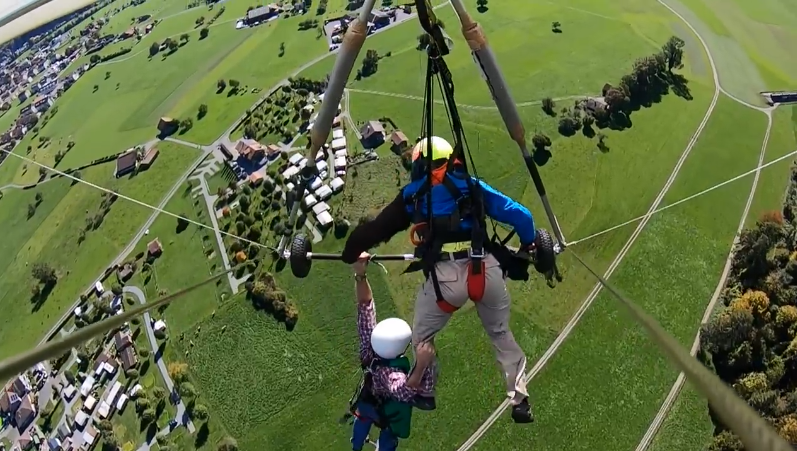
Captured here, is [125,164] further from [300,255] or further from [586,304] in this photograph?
[300,255]

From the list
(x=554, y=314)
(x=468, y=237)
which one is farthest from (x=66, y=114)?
(x=468, y=237)

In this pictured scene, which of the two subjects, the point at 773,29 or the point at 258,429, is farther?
the point at 773,29

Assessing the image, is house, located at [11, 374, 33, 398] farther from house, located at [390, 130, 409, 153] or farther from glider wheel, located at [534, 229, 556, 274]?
glider wheel, located at [534, 229, 556, 274]

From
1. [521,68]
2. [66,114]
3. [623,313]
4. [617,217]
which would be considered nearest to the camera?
[623,313]

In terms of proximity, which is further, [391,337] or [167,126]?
[167,126]

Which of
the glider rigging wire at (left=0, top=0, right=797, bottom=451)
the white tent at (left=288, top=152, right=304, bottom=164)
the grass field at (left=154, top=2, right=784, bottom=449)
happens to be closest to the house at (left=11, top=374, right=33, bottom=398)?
the grass field at (left=154, top=2, right=784, bottom=449)

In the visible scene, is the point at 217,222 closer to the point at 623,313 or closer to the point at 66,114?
the point at 623,313

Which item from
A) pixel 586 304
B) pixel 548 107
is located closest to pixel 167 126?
pixel 548 107
